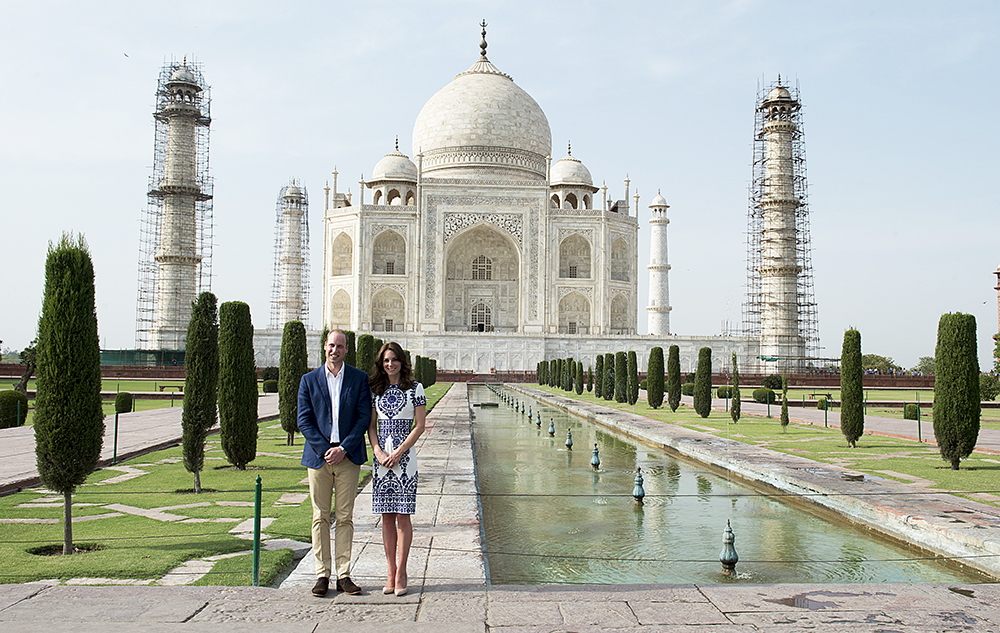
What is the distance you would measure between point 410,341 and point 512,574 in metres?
27.6

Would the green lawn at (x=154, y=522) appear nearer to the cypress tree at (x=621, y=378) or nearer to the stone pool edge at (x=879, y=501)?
the stone pool edge at (x=879, y=501)

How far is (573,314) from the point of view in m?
36.1

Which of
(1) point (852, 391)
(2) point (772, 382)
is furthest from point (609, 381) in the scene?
(1) point (852, 391)

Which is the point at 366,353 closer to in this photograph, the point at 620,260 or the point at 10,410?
the point at 10,410

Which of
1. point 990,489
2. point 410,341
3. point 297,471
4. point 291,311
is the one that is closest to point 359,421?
point 297,471

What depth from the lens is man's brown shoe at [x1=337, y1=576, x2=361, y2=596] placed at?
10.9 ft

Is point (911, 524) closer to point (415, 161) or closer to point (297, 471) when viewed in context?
point (297, 471)

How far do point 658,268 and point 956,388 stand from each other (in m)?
28.9

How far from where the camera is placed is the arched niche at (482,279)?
36.5 m

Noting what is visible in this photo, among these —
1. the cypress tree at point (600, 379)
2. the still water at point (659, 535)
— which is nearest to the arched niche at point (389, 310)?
the cypress tree at point (600, 379)

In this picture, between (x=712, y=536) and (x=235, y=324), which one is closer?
(x=712, y=536)

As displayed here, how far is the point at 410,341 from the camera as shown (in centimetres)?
3169

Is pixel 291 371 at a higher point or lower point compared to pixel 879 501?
higher

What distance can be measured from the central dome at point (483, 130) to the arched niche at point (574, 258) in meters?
3.89
